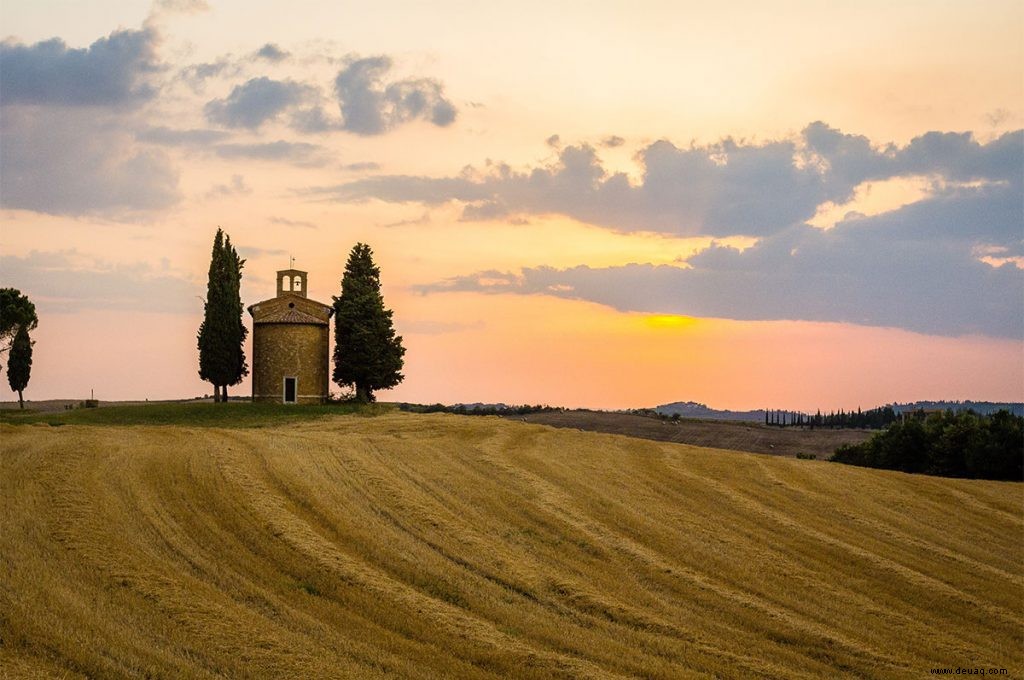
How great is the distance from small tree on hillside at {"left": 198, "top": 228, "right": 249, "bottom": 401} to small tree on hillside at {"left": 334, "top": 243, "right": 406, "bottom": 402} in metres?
6.64

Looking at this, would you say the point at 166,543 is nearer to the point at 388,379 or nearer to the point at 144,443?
the point at 144,443

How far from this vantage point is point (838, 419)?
93688mm

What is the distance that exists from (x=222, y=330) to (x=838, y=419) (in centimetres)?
5909

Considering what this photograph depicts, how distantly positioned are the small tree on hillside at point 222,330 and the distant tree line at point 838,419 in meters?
44.7

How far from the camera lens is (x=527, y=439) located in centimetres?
3706

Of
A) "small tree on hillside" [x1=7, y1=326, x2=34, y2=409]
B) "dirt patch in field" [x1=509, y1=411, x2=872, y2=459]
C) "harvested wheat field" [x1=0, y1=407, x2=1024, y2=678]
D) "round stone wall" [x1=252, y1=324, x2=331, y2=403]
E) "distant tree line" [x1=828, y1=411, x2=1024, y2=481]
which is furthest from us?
"small tree on hillside" [x1=7, y1=326, x2=34, y2=409]

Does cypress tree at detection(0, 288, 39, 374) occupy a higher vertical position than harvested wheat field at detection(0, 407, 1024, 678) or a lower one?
higher

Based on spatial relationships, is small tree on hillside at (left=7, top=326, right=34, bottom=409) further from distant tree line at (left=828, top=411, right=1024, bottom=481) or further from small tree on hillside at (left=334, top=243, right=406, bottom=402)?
distant tree line at (left=828, top=411, right=1024, bottom=481)

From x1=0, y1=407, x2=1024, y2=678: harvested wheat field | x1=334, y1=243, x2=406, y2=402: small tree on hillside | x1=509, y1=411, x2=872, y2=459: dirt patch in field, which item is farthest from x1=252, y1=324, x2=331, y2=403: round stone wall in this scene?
x1=0, y1=407, x2=1024, y2=678: harvested wheat field

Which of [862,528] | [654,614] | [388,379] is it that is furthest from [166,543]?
[388,379]

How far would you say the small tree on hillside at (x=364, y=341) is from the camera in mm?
61531

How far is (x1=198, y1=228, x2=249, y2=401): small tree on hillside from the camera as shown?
63.2 metres

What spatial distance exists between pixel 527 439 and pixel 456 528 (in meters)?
14.6

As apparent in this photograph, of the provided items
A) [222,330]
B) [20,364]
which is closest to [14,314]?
[20,364]
